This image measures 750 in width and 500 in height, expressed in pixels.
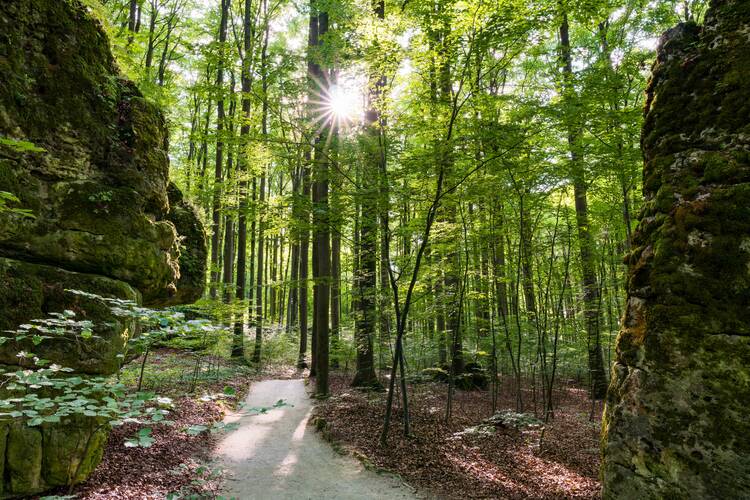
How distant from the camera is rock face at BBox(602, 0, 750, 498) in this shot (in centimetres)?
252

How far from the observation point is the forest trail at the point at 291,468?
Result: 534cm

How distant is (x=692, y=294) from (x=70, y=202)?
6.79m

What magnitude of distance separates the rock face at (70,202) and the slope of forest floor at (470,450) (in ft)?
14.6

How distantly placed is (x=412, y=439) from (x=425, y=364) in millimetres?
9945

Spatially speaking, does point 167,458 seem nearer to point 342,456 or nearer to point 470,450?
point 342,456

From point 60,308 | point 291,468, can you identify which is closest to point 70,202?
point 60,308

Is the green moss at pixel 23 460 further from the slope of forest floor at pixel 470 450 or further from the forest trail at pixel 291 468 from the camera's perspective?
the slope of forest floor at pixel 470 450

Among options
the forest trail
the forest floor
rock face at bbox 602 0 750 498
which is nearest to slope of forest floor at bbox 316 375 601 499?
the forest floor

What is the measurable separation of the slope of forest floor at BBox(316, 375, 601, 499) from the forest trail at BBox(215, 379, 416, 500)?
365 millimetres

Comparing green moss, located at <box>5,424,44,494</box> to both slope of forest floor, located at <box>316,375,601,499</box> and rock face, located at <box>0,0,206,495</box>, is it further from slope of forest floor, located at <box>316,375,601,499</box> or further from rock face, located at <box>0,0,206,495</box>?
slope of forest floor, located at <box>316,375,601,499</box>

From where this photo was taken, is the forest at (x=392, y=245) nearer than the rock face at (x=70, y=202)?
Yes

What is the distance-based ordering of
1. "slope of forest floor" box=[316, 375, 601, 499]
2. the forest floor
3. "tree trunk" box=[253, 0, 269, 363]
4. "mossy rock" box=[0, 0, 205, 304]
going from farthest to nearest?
1. "tree trunk" box=[253, 0, 269, 363]
2. "slope of forest floor" box=[316, 375, 601, 499]
3. the forest floor
4. "mossy rock" box=[0, 0, 205, 304]

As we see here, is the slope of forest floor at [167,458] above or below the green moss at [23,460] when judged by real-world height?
below

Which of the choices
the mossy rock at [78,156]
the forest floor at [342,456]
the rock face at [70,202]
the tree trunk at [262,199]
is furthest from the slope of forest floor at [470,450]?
the tree trunk at [262,199]
